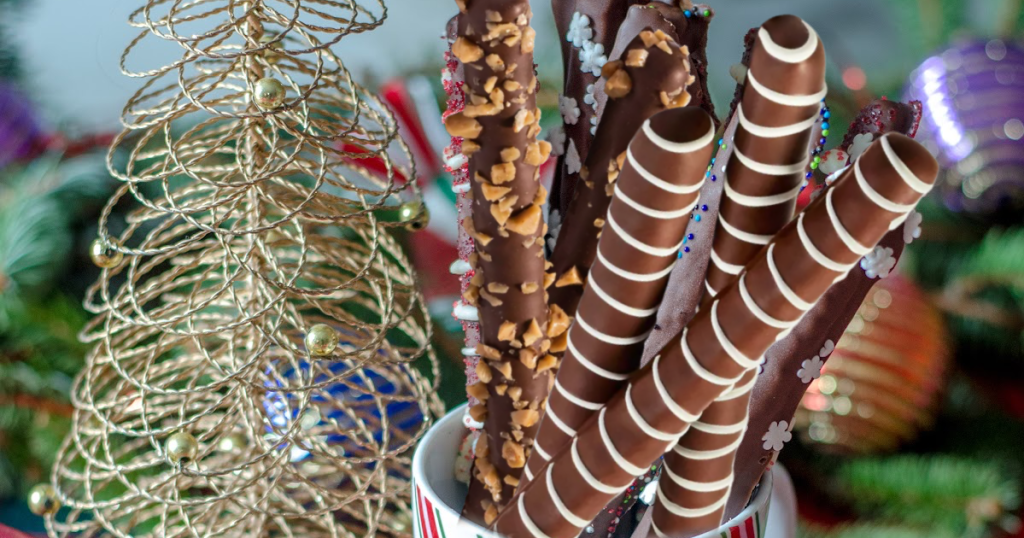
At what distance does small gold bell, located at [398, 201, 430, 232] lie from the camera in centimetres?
36

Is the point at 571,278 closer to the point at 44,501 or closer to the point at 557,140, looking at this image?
the point at 557,140

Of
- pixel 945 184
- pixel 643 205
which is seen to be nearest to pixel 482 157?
pixel 643 205

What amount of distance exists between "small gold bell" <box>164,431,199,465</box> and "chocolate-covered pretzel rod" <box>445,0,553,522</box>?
0.35 ft

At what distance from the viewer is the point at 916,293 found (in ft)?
1.97

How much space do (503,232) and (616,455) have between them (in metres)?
0.07

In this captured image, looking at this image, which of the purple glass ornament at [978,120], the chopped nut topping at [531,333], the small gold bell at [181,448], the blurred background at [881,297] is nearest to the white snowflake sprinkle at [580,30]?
the chopped nut topping at [531,333]

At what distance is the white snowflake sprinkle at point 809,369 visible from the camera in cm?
27

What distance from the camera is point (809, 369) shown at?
0.27 metres

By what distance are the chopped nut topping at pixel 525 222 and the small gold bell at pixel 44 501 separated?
0.26 m

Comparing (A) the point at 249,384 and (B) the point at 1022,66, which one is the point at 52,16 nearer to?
(A) the point at 249,384

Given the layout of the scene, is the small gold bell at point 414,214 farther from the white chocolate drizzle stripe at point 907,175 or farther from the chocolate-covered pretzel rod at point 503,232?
the white chocolate drizzle stripe at point 907,175

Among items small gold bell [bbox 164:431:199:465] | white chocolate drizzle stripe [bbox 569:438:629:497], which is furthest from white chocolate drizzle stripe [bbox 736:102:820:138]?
small gold bell [bbox 164:431:199:465]

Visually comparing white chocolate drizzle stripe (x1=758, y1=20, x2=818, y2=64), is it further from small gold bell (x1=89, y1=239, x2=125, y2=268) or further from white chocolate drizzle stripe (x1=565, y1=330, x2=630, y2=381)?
small gold bell (x1=89, y1=239, x2=125, y2=268)

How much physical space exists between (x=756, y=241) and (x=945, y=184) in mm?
507
